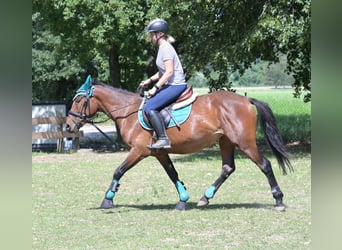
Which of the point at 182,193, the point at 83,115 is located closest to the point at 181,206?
the point at 182,193

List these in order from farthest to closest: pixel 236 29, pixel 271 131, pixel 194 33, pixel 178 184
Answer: pixel 194 33 < pixel 236 29 < pixel 178 184 < pixel 271 131

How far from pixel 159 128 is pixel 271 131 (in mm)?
1615

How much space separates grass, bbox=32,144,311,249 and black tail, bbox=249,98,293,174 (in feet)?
2.57

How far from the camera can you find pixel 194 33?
18031mm

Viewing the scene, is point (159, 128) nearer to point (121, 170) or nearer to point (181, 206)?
point (121, 170)

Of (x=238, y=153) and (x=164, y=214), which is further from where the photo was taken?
(x=238, y=153)

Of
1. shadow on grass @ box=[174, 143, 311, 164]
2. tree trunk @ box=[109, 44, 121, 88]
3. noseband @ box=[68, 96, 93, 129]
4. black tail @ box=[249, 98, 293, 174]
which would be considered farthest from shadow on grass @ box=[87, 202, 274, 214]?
tree trunk @ box=[109, 44, 121, 88]

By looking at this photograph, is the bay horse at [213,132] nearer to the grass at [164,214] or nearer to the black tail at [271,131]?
the black tail at [271,131]

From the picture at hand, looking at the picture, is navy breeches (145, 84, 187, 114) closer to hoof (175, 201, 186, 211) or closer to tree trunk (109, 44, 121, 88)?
hoof (175, 201, 186, 211)

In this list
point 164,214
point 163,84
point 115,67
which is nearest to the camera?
point 163,84

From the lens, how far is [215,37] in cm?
1731

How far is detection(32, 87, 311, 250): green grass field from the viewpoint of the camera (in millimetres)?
6102
